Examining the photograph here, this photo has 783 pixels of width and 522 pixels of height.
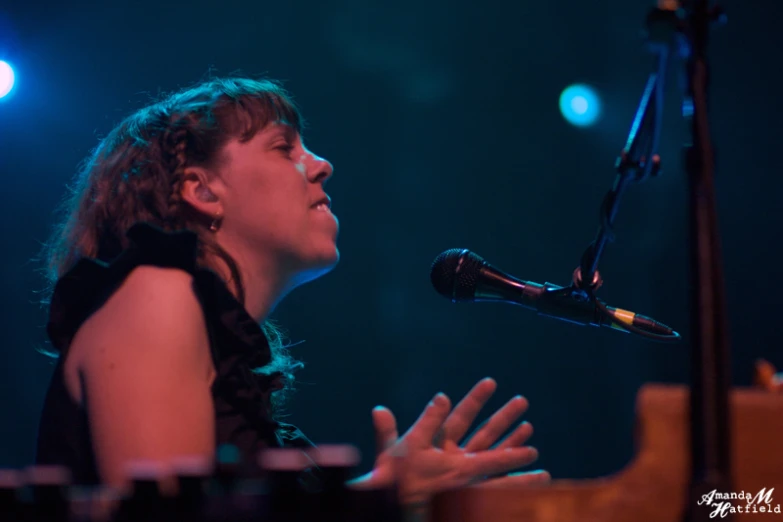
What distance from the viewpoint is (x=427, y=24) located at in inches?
168

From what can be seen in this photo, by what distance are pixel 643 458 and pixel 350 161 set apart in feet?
11.0

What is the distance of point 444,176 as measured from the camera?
4254 millimetres

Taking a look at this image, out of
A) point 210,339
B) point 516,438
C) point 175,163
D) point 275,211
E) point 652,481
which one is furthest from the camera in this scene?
point 175,163

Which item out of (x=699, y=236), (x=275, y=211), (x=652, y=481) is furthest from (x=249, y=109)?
(x=652, y=481)

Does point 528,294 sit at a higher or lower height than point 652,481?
higher

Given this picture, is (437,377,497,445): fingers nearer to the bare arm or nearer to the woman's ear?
the bare arm

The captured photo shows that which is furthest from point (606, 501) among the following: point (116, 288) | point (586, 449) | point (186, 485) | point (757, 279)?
point (757, 279)

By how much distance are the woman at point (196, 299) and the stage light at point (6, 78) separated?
1.93 meters

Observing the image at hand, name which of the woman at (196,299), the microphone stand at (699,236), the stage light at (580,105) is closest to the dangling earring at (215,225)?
the woman at (196,299)

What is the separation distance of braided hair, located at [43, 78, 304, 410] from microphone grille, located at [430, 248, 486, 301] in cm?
57

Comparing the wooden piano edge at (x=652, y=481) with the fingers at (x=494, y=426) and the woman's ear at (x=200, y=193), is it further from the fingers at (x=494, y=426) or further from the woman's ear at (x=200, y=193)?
the woman's ear at (x=200, y=193)

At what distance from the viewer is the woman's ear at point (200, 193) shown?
6.87ft

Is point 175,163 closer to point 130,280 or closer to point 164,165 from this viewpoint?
point 164,165

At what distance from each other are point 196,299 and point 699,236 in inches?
39.4
